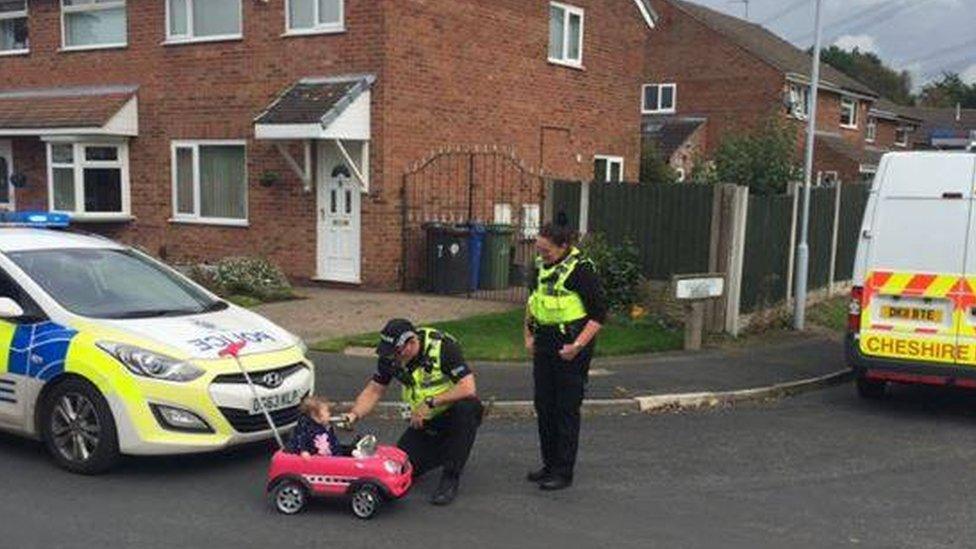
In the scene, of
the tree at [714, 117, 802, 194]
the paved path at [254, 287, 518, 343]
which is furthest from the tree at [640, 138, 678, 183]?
the paved path at [254, 287, 518, 343]

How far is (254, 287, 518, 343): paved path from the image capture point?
11.9m

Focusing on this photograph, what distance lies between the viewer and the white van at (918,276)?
8.38 m

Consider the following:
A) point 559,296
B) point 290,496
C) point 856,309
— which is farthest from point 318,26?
point 290,496

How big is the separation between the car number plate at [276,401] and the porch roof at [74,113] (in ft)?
41.0

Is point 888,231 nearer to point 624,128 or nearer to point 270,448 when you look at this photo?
point 270,448

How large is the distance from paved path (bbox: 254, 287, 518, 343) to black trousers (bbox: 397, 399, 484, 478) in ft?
16.9

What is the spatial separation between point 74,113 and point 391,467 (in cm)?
1456

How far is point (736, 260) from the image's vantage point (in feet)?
40.3

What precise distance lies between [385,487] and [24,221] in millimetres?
4565

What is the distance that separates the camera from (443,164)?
16156 mm

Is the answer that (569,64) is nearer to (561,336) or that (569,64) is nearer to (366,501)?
(561,336)

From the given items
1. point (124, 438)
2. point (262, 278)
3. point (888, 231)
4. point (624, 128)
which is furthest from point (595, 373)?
point (624, 128)

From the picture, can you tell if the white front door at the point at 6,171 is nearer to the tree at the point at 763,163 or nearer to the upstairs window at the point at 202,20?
the upstairs window at the point at 202,20

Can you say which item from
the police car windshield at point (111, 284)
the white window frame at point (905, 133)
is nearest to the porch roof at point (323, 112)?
the police car windshield at point (111, 284)
